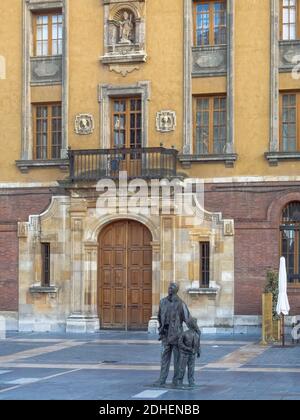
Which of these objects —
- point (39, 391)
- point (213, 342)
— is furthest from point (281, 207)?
point (39, 391)

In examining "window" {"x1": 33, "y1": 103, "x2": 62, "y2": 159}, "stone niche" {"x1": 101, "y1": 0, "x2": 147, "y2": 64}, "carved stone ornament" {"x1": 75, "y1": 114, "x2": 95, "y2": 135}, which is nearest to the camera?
"stone niche" {"x1": 101, "y1": 0, "x2": 147, "y2": 64}

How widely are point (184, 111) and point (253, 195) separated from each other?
346cm

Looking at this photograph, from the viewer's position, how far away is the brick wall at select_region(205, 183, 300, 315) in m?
30.1

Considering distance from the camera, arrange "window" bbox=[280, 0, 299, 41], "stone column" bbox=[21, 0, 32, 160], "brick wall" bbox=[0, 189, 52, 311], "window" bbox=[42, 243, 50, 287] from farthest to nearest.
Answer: "stone column" bbox=[21, 0, 32, 160] → "brick wall" bbox=[0, 189, 52, 311] → "window" bbox=[42, 243, 50, 287] → "window" bbox=[280, 0, 299, 41]

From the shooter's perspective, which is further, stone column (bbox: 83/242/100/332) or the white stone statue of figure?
the white stone statue of figure

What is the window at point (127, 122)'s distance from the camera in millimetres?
31906

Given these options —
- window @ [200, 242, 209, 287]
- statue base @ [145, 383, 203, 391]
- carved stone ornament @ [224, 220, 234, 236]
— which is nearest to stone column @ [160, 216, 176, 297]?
window @ [200, 242, 209, 287]

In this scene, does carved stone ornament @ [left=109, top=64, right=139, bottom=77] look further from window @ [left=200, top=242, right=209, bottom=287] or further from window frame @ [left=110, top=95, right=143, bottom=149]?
window @ [left=200, top=242, right=209, bottom=287]

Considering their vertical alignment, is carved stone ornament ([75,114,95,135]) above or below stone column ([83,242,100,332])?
above

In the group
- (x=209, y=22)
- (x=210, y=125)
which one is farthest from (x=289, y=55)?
(x=210, y=125)

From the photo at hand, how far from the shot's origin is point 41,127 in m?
32.8

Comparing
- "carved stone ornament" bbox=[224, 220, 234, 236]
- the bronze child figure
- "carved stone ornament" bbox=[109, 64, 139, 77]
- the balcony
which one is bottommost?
the bronze child figure

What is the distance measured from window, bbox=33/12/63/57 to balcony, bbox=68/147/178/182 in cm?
401

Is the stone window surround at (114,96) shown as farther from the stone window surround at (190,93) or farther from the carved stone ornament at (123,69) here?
the stone window surround at (190,93)
